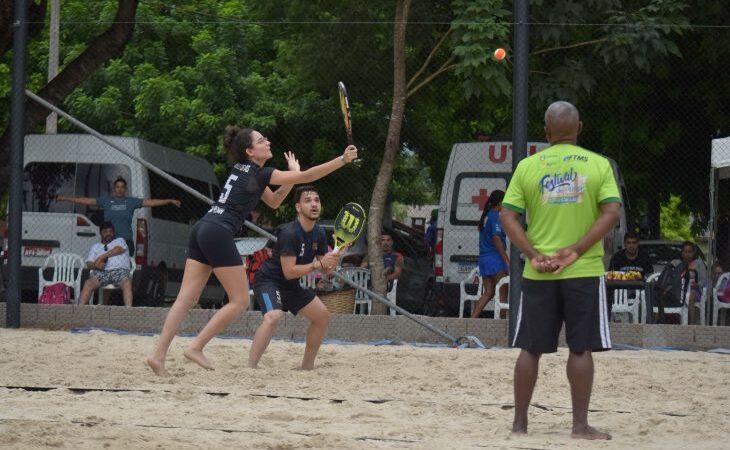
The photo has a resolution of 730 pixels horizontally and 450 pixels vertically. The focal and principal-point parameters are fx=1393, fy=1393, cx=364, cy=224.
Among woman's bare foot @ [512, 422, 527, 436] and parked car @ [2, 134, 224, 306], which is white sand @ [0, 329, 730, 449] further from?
parked car @ [2, 134, 224, 306]

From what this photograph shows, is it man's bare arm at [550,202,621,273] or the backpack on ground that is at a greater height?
man's bare arm at [550,202,621,273]

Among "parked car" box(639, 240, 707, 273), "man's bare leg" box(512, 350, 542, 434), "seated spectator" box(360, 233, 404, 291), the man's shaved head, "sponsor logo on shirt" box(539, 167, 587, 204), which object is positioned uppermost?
the man's shaved head

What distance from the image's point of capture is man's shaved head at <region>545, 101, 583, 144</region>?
6.72 meters

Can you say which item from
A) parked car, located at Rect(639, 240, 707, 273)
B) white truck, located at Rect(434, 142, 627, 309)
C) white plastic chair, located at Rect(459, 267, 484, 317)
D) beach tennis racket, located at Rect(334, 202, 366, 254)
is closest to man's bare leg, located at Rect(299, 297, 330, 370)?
beach tennis racket, located at Rect(334, 202, 366, 254)

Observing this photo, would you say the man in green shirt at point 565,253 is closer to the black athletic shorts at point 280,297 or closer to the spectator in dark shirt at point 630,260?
the black athletic shorts at point 280,297

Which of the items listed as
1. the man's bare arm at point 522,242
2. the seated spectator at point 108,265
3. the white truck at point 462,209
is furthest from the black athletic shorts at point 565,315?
the white truck at point 462,209

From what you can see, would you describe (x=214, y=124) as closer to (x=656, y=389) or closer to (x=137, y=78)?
(x=137, y=78)

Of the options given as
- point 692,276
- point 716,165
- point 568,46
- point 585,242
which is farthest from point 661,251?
point 585,242

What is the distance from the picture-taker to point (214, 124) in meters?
23.4

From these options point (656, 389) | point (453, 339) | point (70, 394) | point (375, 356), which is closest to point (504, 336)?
point (453, 339)

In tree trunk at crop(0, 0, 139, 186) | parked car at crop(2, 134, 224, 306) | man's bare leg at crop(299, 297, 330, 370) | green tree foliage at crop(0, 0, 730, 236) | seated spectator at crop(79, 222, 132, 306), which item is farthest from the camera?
parked car at crop(2, 134, 224, 306)

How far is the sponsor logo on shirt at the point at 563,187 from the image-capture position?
6613mm

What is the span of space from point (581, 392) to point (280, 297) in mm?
3425

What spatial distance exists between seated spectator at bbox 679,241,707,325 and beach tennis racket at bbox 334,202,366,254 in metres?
5.72
